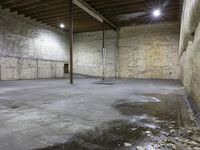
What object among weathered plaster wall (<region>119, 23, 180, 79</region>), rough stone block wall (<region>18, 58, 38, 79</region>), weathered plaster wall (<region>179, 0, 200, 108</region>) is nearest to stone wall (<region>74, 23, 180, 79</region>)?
weathered plaster wall (<region>119, 23, 180, 79</region>)

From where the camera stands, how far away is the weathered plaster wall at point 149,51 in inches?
419

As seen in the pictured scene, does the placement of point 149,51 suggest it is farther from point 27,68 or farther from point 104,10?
point 27,68

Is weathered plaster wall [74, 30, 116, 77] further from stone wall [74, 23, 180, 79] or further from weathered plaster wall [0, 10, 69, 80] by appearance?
weathered plaster wall [0, 10, 69, 80]

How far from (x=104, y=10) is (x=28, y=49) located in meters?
5.34

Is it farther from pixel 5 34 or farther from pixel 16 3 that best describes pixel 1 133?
pixel 5 34

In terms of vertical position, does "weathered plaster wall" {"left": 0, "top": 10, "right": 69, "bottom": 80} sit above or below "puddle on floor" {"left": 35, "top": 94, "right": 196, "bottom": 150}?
above

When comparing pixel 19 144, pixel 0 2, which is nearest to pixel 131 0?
pixel 0 2

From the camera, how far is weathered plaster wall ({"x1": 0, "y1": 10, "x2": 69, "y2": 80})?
9.05m

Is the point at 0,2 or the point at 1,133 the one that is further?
the point at 0,2

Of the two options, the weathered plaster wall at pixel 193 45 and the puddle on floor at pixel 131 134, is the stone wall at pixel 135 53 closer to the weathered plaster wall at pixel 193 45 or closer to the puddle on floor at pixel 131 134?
the weathered plaster wall at pixel 193 45

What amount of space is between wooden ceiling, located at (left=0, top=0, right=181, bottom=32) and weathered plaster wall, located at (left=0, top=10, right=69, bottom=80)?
2.15ft

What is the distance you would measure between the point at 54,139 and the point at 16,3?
28.9 feet

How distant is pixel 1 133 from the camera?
1479 mm

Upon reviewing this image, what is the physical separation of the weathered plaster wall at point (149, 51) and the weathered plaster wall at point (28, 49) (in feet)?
16.3
